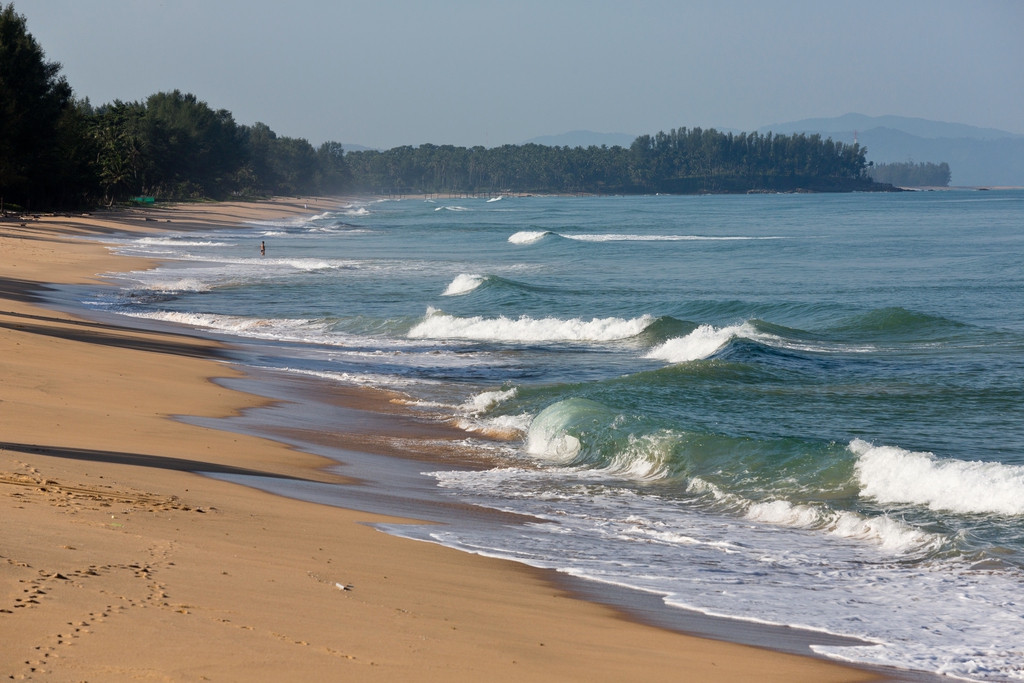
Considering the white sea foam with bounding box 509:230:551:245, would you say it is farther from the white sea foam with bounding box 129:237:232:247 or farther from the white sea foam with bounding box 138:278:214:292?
the white sea foam with bounding box 138:278:214:292

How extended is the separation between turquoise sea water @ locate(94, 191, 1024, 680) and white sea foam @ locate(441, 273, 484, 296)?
0.12 metres

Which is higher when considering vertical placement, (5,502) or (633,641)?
(5,502)

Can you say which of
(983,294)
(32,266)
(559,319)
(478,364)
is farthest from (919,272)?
(32,266)

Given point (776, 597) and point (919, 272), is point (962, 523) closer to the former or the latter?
point (776, 597)

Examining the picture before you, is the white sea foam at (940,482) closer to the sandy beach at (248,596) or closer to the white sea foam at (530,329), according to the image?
the sandy beach at (248,596)

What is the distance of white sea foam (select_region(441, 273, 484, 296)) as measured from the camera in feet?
114

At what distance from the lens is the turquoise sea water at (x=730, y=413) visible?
7844mm

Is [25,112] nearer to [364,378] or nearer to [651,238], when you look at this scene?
[651,238]

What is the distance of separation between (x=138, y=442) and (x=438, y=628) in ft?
21.4

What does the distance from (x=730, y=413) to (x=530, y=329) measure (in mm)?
10942

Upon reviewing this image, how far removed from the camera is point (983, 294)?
105 feet

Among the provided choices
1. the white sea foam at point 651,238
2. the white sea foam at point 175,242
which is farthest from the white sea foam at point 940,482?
the white sea foam at point 651,238

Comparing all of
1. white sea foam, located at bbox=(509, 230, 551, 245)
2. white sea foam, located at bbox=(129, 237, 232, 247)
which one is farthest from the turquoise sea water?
white sea foam, located at bbox=(509, 230, 551, 245)

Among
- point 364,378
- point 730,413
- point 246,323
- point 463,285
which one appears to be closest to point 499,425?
point 730,413
